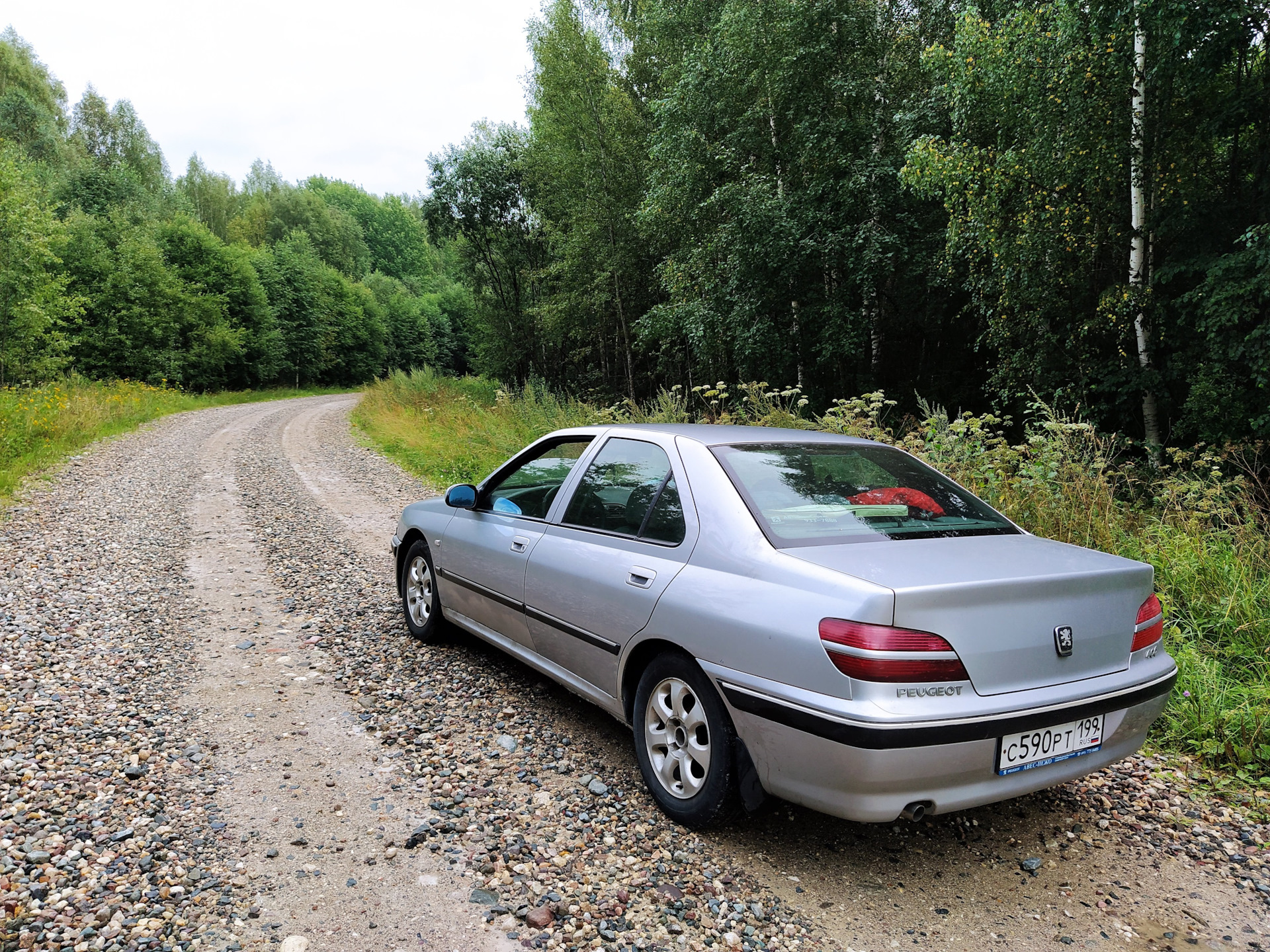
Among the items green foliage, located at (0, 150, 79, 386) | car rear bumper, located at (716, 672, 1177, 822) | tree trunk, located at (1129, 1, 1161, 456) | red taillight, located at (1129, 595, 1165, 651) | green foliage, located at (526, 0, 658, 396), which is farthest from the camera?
green foliage, located at (526, 0, 658, 396)

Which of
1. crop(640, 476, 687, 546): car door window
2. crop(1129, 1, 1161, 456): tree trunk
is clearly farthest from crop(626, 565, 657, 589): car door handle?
crop(1129, 1, 1161, 456): tree trunk

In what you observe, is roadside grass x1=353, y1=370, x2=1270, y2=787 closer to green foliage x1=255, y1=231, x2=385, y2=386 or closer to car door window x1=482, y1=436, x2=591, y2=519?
car door window x1=482, y1=436, x2=591, y2=519

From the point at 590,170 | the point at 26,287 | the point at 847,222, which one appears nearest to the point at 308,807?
the point at 847,222

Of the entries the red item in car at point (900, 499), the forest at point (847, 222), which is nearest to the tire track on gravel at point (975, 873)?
the red item in car at point (900, 499)

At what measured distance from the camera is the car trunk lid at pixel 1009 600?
7.36 ft

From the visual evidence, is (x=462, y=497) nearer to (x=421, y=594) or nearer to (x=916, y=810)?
(x=421, y=594)

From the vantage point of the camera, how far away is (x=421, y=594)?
5.04 m

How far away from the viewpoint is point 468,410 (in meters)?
19.2

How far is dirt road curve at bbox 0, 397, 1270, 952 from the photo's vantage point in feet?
7.44

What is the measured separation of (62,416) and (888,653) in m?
18.7

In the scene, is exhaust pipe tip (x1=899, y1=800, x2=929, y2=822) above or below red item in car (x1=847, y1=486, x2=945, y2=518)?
A: below

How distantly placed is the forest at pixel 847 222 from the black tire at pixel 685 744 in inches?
303

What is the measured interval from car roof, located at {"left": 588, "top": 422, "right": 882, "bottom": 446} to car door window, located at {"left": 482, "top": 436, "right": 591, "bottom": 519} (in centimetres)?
38

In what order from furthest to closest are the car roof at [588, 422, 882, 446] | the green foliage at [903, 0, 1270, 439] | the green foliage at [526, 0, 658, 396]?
the green foliage at [526, 0, 658, 396] → the green foliage at [903, 0, 1270, 439] → the car roof at [588, 422, 882, 446]
